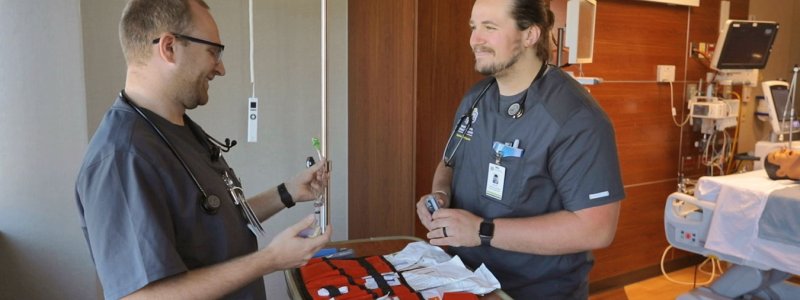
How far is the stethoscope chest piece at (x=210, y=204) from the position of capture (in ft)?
4.06

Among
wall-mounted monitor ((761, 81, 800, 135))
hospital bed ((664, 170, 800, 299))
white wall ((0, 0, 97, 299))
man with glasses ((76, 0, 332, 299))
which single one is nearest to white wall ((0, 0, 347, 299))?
white wall ((0, 0, 97, 299))

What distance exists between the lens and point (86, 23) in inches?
95.1

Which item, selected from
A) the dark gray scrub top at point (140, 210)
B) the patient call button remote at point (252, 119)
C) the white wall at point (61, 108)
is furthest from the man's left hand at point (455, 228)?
the white wall at point (61, 108)

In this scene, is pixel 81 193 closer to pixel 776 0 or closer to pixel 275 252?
pixel 275 252

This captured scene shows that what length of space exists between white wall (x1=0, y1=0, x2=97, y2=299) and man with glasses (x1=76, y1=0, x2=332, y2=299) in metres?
1.29

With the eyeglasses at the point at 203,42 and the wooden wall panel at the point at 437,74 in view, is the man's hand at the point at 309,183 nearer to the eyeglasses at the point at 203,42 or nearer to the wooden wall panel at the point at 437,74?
the eyeglasses at the point at 203,42

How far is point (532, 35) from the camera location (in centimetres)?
170

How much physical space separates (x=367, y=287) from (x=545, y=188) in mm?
577

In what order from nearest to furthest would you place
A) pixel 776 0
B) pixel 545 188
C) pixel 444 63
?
pixel 545 188 → pixel 444 63 → pixel 776 0

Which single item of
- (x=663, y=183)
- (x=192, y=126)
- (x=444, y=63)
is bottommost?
(x=663, y=183)

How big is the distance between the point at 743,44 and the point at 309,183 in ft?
11.3

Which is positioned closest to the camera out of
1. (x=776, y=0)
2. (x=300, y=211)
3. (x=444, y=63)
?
(x=444, y=63)

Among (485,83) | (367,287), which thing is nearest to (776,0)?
(485,83)

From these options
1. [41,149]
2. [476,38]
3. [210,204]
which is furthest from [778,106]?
[41,149]
